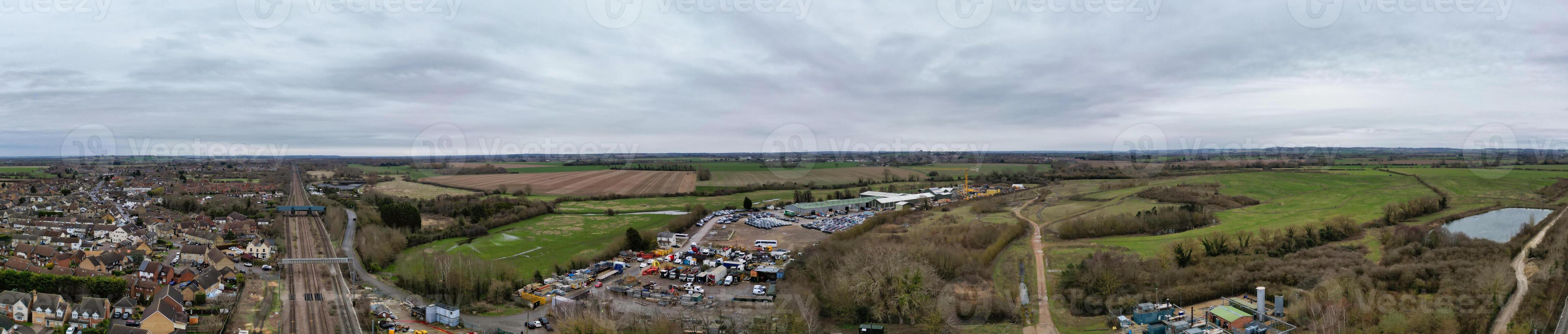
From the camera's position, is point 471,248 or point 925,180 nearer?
point 471,248

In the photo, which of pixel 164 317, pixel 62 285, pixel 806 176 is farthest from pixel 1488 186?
pixel 62 285

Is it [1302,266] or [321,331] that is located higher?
[1302,266]

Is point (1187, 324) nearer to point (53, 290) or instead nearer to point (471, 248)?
point (471, 248)

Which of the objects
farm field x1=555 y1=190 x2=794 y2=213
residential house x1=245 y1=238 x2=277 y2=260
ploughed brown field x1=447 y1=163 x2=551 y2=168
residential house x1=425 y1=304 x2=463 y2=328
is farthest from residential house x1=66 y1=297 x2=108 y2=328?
ploughed brown field x1=447 y1=163 x2=551 y2=168

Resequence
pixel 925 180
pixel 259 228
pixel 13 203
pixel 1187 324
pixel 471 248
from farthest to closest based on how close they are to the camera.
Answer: pixel 925 180, pixel 13 203, pixel 259 228, pixel 471 248, pixel 1187 324

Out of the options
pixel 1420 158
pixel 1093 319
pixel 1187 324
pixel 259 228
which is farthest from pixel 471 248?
pixel 1420 158

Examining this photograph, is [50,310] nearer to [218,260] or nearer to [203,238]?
[218,260]

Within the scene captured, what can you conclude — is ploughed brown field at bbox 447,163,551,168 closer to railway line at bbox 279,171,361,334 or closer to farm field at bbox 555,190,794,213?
farm field at bbox 555,190,794,213
